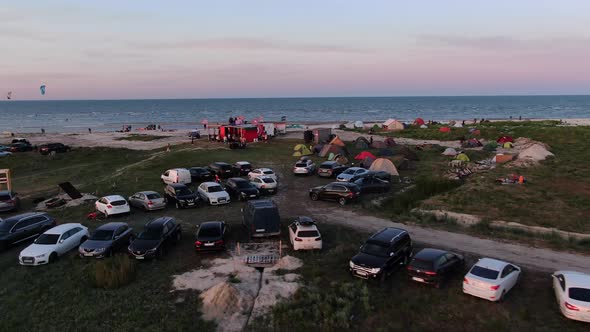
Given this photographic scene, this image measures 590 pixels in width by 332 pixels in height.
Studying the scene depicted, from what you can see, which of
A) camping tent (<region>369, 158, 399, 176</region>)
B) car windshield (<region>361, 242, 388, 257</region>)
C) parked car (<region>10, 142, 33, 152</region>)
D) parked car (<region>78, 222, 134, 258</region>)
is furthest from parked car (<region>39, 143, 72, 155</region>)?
car windshield (<region>361, 242, 388, 257</region>)

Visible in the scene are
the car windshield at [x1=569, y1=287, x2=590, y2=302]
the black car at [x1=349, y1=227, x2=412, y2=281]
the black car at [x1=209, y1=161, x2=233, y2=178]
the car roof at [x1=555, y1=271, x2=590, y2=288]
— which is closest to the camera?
the car windshield at [x1=569, y1=287, x2=590, y2=302]

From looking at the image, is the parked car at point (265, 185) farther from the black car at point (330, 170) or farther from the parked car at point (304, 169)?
the black car at point (330, 170)

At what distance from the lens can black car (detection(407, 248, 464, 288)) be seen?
15438 millimetres

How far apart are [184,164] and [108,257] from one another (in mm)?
22337

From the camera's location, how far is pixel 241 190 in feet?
93.2

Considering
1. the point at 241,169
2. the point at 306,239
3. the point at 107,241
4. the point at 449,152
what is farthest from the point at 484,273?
the point at 449,152

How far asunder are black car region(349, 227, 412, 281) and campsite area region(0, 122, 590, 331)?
486mm

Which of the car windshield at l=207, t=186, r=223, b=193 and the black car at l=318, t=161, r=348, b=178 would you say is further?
the black car at l=318, t=161, r=348, b=178

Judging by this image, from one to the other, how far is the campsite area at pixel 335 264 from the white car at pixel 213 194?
69cm

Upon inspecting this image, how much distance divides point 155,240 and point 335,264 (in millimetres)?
8224

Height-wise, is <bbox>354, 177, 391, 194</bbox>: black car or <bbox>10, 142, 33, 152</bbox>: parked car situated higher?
<bbox>10, 142, 33, 152</bbox>: parked car

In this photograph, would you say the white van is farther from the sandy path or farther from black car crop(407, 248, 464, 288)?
black car crop(407, 248, 464, 288)

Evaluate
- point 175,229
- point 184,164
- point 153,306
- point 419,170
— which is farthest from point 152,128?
point 153,306

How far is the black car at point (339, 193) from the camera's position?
90.1ft
